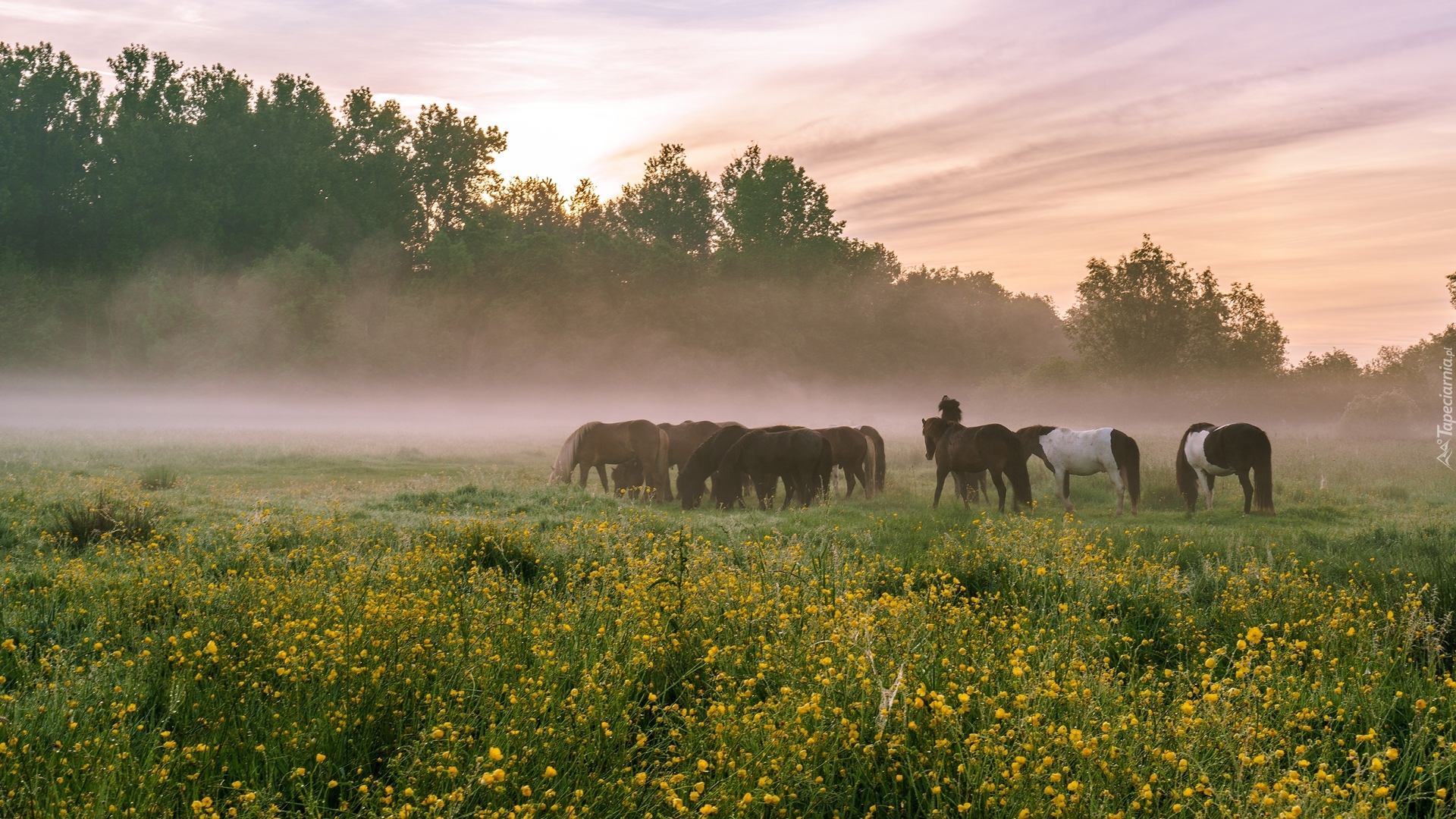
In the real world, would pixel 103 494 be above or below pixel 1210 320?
below

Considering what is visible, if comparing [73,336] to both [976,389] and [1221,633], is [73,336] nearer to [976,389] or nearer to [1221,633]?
[976,389]

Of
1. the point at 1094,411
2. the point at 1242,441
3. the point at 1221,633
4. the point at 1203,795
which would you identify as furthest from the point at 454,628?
the point at 1094,411

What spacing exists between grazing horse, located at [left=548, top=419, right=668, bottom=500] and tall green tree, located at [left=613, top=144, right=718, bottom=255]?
216 feet

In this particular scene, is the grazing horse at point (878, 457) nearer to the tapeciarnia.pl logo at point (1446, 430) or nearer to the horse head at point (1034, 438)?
the horse head at point (1034, 438)

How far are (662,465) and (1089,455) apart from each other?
8164 millimetres

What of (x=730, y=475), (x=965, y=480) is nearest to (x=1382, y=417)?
(x=965, y=480)

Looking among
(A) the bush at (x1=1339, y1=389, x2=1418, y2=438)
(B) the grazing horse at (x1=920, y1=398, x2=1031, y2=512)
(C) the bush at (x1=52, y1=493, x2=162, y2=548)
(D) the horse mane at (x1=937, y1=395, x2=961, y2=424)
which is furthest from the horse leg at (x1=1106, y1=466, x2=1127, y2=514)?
(A) the bush at (x1=1339, y1=389, x2=1418, y2=438)

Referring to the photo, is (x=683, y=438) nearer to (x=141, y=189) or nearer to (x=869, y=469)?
(x=869, y=469)

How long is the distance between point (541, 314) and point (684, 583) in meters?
62.6

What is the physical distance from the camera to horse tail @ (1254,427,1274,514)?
13.9 m

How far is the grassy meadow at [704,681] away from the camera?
3.35 meters

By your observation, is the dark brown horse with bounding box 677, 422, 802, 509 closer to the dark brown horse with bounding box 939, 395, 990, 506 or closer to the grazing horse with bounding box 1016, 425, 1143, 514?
the dark brown horse with bounding box 939, 395, 990, 506

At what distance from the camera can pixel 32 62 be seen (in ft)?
205

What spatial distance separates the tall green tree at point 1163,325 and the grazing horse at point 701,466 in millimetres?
38099
